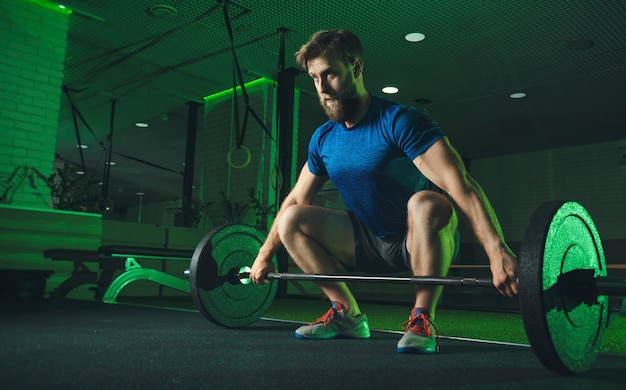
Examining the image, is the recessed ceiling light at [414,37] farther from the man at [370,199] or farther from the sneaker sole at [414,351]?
the sneaker sole at [414,351]

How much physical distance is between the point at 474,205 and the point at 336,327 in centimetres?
73

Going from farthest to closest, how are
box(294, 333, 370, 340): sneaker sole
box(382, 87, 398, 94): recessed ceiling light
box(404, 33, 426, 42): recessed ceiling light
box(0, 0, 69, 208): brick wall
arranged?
box(382, 87, 398, 94): recessed ceiling light
box(404, 33, 426, 42): recessed ceiling light
box(0, 0, 69, 208): brick wall
box(294, 333, 370, 340): sneaker sole

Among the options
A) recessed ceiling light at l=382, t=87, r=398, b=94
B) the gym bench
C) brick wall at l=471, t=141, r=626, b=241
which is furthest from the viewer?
brick wall at l=471, t=141, r=626, b=241

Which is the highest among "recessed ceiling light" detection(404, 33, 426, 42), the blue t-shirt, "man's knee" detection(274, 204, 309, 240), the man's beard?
"recessed ceiling light" detection(404, 33, 426, 42)

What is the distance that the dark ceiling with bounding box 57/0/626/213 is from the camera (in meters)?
4.55

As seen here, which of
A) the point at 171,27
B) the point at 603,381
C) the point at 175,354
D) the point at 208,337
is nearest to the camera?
the point at 603,381

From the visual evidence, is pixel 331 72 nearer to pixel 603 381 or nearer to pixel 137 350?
pixel 137 350

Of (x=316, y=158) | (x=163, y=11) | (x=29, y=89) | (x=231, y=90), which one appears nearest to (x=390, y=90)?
(x=231, y=90)

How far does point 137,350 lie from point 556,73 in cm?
573

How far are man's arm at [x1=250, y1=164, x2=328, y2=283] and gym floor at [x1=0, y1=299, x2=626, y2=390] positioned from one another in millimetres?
233

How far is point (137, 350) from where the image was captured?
1457mm

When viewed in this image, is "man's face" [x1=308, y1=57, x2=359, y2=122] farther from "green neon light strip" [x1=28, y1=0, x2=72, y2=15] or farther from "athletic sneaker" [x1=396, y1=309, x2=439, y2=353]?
"green neon light strip" [x1=28, y1=0, x2=72, y2=15]

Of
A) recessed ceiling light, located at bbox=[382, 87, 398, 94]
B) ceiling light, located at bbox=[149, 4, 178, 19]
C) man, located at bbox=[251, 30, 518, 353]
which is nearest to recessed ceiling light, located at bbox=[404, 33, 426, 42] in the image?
recessed ceiling light, located at bbox=[382, 87, 398, 94]

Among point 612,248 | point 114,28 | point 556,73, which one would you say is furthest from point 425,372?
point 612,248
